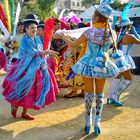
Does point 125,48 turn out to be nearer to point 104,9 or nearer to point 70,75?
point 70,75

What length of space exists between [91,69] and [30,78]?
97 centimetres

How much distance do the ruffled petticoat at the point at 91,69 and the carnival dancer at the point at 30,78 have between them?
611mm

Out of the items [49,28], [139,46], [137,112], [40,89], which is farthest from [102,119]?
[139,46]

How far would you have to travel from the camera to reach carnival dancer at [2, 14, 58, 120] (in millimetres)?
5121

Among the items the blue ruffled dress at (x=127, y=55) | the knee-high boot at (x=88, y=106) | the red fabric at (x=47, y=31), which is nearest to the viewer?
the knee-high boot at (x=88, y=106)

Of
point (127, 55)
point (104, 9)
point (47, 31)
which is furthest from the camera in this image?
point (127, 55)

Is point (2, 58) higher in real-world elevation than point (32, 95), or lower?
higher

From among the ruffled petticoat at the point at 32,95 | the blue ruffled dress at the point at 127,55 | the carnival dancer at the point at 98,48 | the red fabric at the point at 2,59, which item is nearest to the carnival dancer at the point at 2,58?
the red fabric at the point at 2,59

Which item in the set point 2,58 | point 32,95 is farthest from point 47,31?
point 2,58

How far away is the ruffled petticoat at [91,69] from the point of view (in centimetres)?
462

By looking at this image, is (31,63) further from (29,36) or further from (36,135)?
(36,135)

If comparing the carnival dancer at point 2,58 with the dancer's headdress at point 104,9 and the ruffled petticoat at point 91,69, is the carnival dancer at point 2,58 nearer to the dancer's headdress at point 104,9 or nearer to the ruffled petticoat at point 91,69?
the ruffled petticoat at point 91,69

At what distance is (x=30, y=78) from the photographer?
16.8ft

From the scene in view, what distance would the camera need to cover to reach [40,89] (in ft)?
17.0
